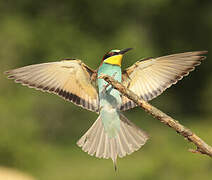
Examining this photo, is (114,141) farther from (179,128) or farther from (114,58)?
(179,128)

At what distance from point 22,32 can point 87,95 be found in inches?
179

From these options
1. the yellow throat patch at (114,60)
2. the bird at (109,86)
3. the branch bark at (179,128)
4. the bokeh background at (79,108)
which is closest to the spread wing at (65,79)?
the bird at (109,86)

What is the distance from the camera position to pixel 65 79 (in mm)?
2787

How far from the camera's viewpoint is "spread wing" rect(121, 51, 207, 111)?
8.90ft

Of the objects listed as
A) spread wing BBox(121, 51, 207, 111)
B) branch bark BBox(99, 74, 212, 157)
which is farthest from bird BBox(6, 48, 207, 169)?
branch bark BBox(99, 74, 212, 157)

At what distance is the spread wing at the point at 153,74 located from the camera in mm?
2713

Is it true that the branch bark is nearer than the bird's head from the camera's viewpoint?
Yes

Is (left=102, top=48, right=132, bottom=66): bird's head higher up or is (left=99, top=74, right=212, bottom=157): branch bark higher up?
(left=102, top=48, right=132, bottom=66): bird's head

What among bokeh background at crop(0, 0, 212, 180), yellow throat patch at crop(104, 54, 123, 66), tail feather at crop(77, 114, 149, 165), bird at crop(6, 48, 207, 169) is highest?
yellow throat patch at crop(104, 54, 123, 66)

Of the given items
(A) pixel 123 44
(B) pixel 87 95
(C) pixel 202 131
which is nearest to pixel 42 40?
(A) pixel 123 44

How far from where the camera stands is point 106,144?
2.78 meters

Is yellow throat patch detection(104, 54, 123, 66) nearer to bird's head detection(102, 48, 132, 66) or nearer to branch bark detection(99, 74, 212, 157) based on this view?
→ bird's head detection(102, 48, 132, 66)

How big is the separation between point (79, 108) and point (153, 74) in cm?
475

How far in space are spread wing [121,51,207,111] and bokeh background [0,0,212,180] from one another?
3.36 meters
